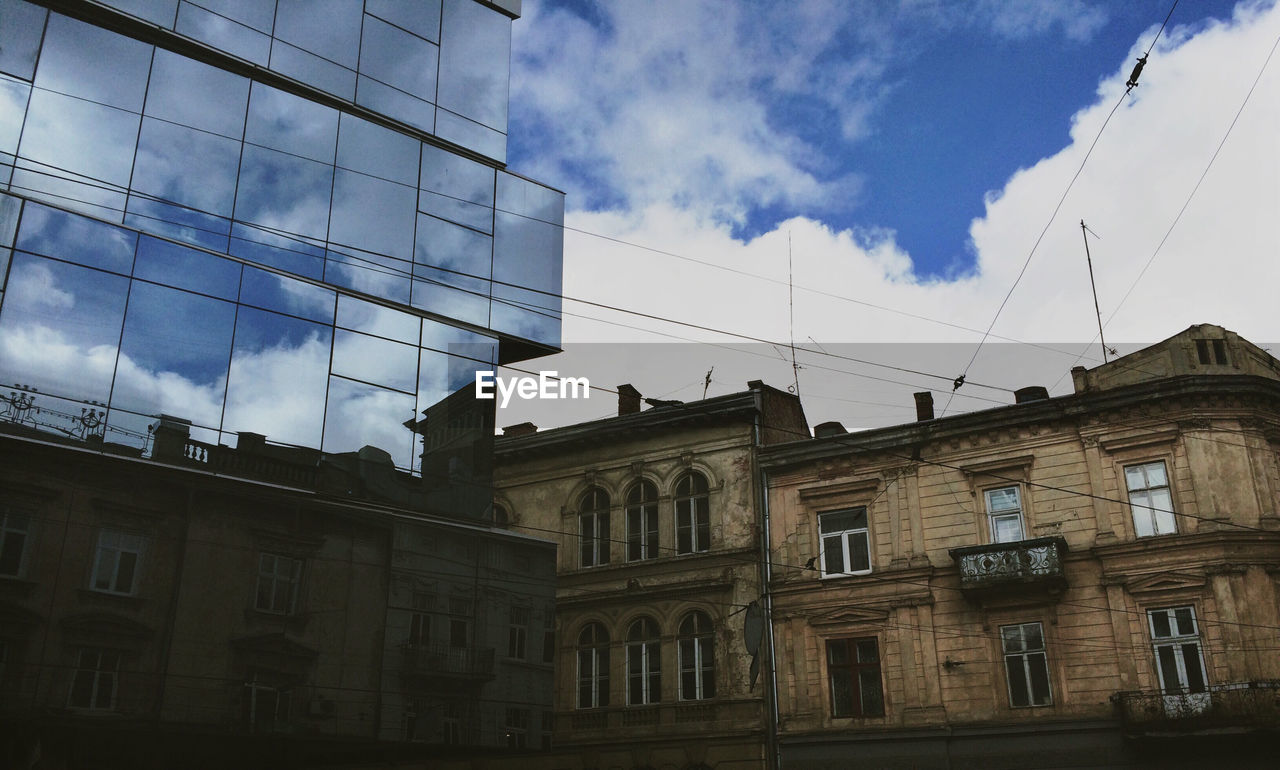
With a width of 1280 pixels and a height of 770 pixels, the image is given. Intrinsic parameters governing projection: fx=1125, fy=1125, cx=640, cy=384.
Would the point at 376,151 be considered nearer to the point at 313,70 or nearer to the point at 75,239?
the point at 313,70

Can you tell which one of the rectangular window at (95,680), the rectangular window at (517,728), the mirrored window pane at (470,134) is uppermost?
the mirrored window pane at (470,134)

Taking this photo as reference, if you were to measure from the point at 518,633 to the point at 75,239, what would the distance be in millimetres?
9992

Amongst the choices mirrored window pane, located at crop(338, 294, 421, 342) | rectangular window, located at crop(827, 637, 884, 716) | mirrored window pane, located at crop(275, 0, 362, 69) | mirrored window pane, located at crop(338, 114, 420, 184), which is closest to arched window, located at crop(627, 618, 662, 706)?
rectangular window, located at crop(827, 637, 884, 716)

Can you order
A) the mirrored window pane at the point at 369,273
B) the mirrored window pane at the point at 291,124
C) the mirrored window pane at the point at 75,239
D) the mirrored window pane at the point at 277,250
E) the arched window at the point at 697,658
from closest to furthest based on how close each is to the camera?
the mirrored window pane at the point at 75,239 < the mirrored window pane at the point at 277,250 < the mirrored window pane at the point at 291,124 < the mirrored window pane at the point at 369,273 < the arched window at the point at 697,658

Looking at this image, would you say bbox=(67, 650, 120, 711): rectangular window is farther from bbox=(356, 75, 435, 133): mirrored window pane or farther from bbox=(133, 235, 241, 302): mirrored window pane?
bbox=(356, 75, 435, 133): mirrored window pane

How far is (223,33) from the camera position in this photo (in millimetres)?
20141

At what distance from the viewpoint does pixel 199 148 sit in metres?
19.3

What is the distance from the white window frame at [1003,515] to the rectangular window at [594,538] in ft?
33.6

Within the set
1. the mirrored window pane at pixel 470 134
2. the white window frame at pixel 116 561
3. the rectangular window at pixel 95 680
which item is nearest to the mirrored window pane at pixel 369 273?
the mirrored window pane at pixel 470 134

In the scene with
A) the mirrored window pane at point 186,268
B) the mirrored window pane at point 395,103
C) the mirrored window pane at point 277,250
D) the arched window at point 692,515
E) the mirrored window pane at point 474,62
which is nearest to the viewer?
the mirrored window pane at point 186,268

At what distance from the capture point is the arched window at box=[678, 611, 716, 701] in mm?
28266

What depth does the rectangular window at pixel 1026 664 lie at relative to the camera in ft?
80.2

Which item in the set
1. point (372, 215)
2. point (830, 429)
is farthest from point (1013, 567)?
point (372, 215)

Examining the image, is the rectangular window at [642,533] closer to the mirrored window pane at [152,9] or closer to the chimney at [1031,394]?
the chimney at [1031,394]
